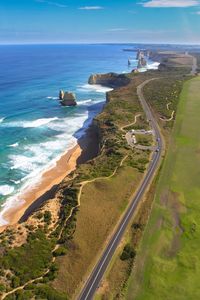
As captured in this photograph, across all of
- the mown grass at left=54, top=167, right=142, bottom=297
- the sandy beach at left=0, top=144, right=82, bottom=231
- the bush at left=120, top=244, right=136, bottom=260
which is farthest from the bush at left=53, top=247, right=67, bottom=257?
the sandy beach at left=0, top=144, right=82, bottom=231

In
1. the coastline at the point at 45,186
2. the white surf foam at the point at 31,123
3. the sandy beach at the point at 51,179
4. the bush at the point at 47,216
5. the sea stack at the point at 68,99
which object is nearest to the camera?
the bush at the point at 47,216

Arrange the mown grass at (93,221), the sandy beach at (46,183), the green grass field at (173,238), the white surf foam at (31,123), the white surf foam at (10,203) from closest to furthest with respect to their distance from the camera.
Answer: the green grass field at (173,238), the mown grass at (93,221), the sandy beach at (46,183), the white surf foam at (10,203), the white surf foam at (31,123)

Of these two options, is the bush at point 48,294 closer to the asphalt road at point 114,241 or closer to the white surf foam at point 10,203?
the asphalt road at point 114,241

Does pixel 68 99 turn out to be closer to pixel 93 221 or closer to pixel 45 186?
pixel 45 186

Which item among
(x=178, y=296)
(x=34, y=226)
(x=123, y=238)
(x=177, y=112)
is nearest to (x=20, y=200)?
(x=34, y=226)

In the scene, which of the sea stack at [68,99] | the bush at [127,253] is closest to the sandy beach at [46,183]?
the bush at [127,253]

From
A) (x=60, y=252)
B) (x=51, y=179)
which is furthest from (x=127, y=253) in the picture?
(x=51, y=179)

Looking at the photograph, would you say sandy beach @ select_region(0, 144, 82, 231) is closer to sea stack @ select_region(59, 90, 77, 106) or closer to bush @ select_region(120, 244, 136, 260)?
bush @ select_region(120, 244, 136, 260)

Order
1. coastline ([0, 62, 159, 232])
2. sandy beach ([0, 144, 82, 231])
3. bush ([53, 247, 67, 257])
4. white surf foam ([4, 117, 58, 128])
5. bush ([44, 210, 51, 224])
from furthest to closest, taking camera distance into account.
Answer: white surf foam ([4, 117, 58, 128]) < sandy beach ([0, 144, 82, 231]) < coastline ([0, 62, 159, 232]) < bush ([44, 210, 51, 224]) < bush ([53, 247, 67, 257])
